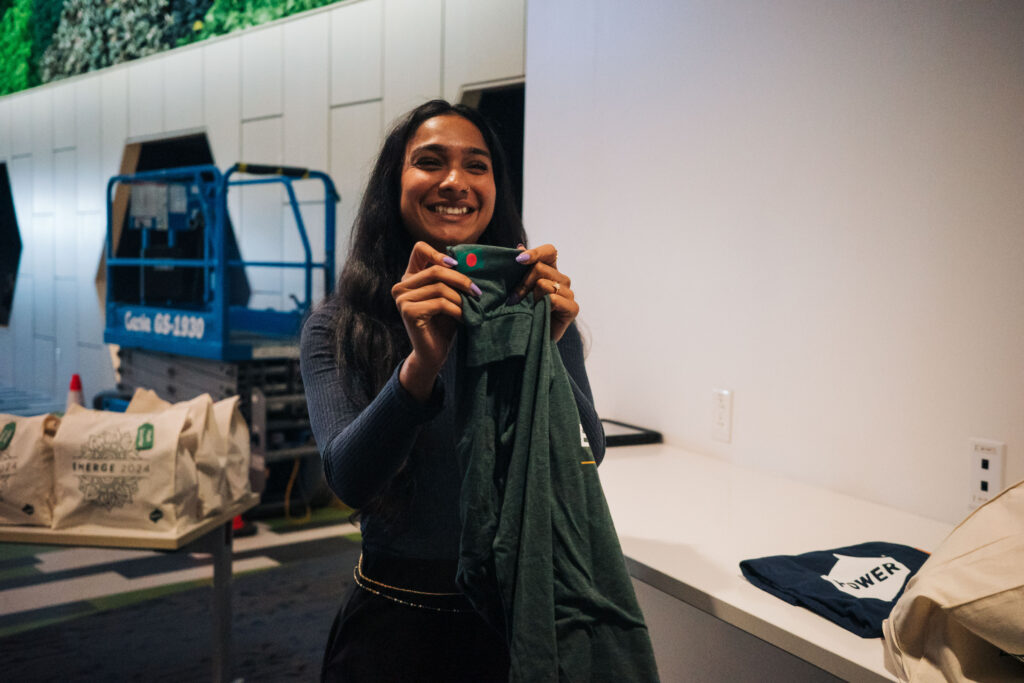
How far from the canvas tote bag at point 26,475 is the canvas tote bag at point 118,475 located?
0.03 metres

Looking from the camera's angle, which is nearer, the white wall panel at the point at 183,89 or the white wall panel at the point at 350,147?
the white wall panel at the point at 350,147

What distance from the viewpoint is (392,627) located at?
127 cm

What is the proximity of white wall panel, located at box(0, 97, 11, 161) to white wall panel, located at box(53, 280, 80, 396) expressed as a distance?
2267mm

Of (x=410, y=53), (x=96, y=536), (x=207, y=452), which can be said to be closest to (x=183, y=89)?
(x=410, y=53)

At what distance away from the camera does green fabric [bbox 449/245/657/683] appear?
1026 mm

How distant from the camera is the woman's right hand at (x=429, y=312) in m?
1.06

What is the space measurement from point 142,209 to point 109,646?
129 inches

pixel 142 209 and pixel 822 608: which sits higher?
pixel 142 209

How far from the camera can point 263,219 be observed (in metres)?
6.18

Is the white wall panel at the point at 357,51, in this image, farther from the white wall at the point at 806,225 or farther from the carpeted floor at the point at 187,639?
the carpeted floor at the point at 187,639

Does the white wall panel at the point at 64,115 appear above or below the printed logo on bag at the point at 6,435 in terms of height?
above

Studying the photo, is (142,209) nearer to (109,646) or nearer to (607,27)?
(109,646)

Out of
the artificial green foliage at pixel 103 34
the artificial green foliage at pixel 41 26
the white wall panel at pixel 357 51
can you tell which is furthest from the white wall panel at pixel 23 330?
the white wall panel at pixel 357 51

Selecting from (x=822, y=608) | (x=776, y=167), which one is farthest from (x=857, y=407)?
(x=822, y=608)
